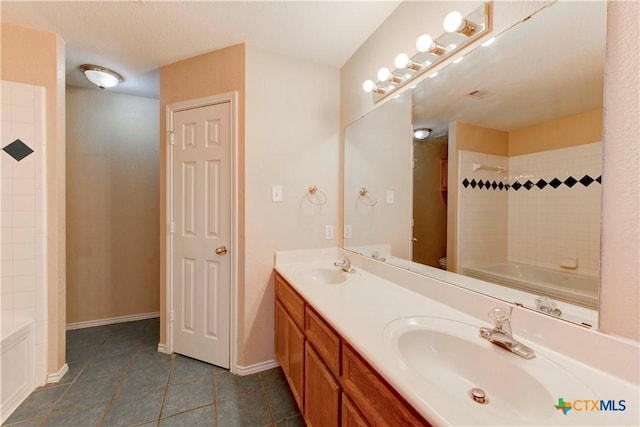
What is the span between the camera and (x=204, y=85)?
2.01 meters

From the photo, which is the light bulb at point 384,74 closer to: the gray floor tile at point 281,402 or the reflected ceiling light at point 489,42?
the reflected ceiling light at point 489,42

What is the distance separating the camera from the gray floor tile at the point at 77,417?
146 cm

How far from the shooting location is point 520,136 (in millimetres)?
974

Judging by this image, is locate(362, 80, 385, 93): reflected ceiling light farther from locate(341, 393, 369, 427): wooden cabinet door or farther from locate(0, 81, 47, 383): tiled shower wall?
locate(0, 81, 47, 383): tiled shower wall

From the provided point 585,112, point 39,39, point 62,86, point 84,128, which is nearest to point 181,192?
point 62,86

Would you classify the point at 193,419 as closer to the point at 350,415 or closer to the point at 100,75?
the point at 350,415

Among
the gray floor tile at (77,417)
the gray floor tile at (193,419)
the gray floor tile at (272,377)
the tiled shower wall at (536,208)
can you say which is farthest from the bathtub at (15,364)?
the tiled shower wall at (536,208)

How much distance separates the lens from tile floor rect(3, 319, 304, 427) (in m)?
1.49

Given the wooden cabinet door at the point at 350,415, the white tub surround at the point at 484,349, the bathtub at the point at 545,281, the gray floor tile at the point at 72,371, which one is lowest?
the gray floor tile at the point at 72,371

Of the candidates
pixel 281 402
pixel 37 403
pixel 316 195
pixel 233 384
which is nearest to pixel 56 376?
pixel 37 403

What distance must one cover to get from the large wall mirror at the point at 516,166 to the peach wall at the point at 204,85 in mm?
1109

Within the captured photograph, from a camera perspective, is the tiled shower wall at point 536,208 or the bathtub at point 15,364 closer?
the tiled shower wall at point 536,208

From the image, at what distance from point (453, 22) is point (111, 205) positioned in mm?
3278

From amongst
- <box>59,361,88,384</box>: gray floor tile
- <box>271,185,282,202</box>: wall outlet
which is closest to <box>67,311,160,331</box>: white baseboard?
<box>59,361,88,384</box>: gray floor tile
